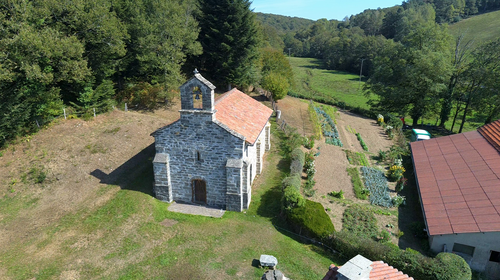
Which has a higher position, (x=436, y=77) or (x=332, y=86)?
(x=436, y=77)

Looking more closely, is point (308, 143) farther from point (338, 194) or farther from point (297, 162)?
point (338, 194)

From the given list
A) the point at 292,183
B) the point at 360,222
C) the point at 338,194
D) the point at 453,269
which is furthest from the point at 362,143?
the point at 453,269

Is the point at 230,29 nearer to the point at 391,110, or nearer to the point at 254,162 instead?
the point at 254,162

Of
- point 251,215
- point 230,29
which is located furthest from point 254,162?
point 230,29

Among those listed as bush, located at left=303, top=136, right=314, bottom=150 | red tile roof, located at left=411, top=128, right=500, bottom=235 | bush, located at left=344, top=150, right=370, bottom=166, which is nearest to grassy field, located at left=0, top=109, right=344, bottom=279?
red tile roof, located at left=411, top=128, right=500, bottom=235

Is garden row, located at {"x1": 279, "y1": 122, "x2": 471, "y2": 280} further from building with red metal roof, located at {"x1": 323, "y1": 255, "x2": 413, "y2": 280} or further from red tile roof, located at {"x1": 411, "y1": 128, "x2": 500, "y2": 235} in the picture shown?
building with red metal roof, located at {"x1": 323, "y1": 255, "x2": 413, "y2": 280}

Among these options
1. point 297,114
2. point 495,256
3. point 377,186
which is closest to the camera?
point 495,256

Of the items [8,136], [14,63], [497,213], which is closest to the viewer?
[497,213]

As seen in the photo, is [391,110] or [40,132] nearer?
[40,132]
